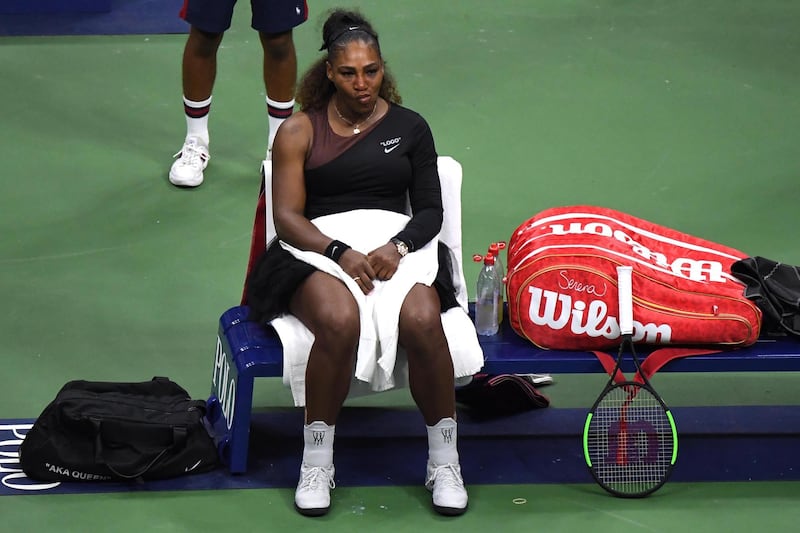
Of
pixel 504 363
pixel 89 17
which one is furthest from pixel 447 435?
pixel 89 17

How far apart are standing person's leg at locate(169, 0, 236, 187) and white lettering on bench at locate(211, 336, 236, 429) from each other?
2026mm

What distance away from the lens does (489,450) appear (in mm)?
5160

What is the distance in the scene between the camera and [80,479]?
4.82m

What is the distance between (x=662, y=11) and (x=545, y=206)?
9.24 feet

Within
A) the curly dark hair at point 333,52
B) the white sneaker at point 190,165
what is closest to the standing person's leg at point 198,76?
the white sneaker at point 190,165

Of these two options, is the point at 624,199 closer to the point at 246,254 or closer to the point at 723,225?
the point at 723,225

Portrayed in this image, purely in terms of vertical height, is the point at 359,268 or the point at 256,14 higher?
the point at 256,14

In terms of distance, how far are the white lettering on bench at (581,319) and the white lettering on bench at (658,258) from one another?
0.76 ft

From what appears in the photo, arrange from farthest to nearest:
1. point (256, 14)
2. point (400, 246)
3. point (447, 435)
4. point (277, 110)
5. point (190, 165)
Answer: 1. point (190, 165)
2. point (277, 110)
3. point (256, 14)
4. point (400, 246)
5. point (447, 435)

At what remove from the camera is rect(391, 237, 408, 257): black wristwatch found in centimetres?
486

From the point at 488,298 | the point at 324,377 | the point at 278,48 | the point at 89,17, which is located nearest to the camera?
the point at 324,377

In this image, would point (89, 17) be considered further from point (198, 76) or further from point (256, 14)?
point (256, 14)

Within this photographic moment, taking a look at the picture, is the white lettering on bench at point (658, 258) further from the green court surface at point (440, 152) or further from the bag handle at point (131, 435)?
the bag handle at point (131, 435)

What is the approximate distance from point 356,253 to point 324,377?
0.43 meters
